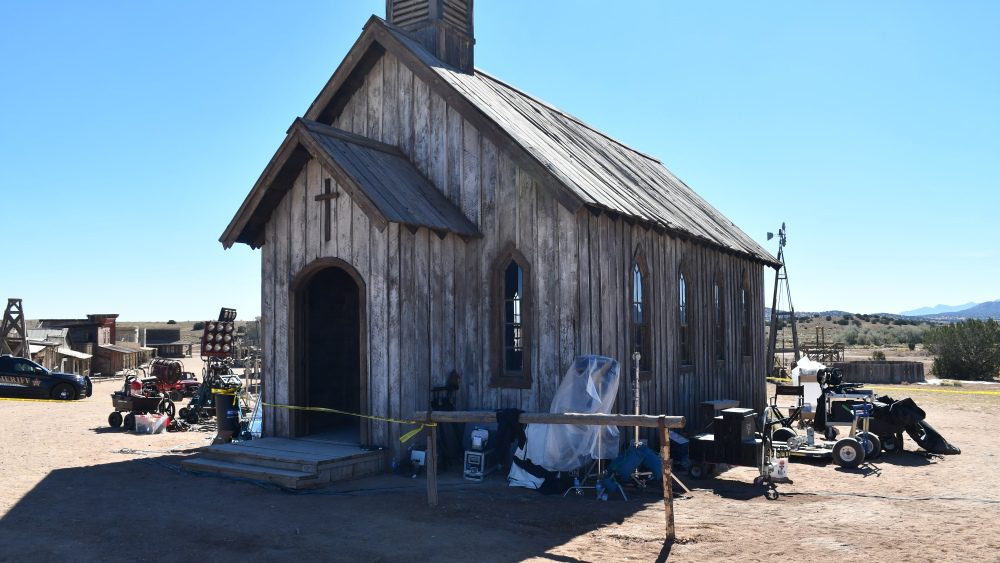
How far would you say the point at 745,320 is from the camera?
20.3 m

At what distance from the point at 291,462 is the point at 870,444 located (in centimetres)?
965

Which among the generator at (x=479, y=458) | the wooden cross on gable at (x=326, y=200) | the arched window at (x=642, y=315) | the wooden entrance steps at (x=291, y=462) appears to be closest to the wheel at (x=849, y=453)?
the arched window at (x=642, y=315)

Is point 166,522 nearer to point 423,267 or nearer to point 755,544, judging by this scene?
point 423,267

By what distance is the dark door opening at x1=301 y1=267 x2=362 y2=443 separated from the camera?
46.6ft

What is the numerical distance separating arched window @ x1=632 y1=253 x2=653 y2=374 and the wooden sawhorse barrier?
4.58m

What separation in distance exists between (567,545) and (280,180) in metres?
7.96

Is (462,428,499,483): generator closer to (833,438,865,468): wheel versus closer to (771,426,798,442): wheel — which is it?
(833,438,865,468): wheel

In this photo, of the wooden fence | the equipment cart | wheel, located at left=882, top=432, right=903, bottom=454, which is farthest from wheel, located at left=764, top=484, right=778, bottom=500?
the wooden fence

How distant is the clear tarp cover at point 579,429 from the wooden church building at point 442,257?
41.6 inches

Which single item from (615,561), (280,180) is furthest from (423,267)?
(615,561)

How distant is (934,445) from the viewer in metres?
14.8

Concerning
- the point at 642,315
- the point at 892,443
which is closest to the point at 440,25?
the point at 642,315

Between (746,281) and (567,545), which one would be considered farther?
(746,281)

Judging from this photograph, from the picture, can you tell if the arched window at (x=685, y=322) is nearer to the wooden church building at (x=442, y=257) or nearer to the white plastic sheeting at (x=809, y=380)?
the wooden church building at (x=442, y=257)
